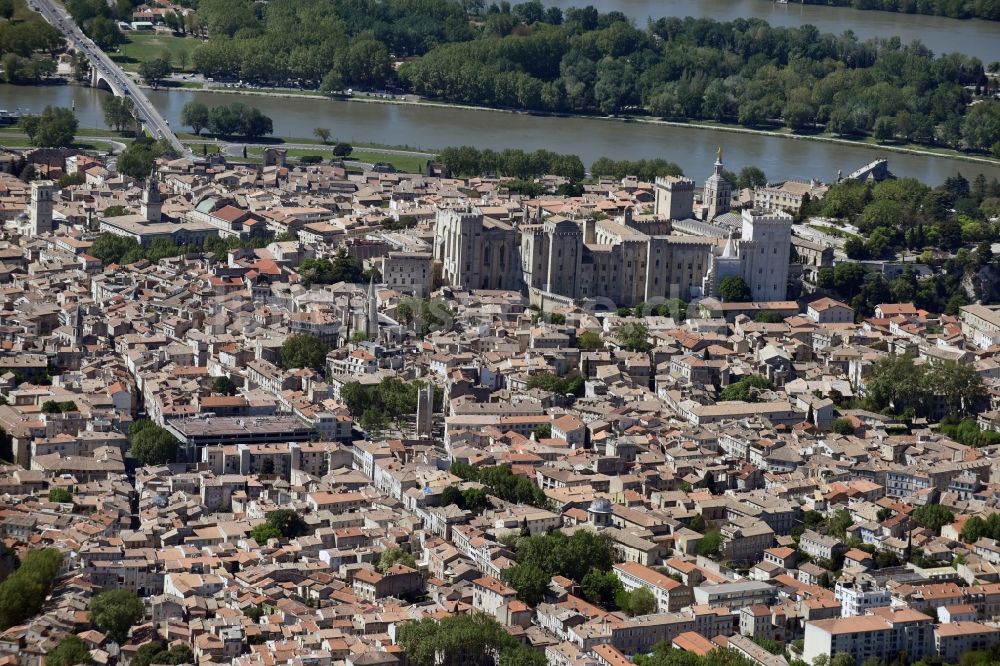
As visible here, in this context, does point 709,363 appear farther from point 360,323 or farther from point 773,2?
point 773,2

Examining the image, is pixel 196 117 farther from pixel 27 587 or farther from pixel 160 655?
pixel 160 655

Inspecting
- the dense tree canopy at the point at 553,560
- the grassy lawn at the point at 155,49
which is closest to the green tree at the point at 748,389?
the dense tree canopy at the point at 553,560

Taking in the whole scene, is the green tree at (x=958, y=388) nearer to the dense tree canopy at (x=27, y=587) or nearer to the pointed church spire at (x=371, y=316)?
the pointed church spire at (x=371, y=316)


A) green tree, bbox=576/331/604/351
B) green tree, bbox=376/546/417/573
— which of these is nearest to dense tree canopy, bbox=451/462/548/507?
green tree, bbox=376/546/417/573

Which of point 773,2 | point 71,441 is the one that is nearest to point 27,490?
point 71,441

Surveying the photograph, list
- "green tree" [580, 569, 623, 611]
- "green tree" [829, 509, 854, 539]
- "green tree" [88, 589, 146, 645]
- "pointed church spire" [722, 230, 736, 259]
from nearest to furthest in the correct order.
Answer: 1. "green tree" [88, 589, 146, 645]
2. "green tree" [580, 569, 623, 611]
3. "green tree" [829, 509, 854, 539]
4. "pointed church spire" [722, 230, 736, 259]

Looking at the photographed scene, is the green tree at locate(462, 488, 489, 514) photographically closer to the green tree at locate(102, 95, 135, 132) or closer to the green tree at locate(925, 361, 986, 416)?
the green tree at locate(925, 361, 986, 416)

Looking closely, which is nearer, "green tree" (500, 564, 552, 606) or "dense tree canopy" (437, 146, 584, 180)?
"green tree" (500, 564, 552, 606)
